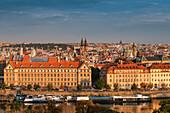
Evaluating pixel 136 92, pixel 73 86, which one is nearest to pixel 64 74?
pixel 73 86

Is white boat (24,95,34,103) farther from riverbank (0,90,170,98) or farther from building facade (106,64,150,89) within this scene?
building facade (106,64,150,89)

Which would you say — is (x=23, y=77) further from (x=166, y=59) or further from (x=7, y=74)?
(x=166, y=59)

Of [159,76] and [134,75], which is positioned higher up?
[134,75]

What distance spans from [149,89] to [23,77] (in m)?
26.7

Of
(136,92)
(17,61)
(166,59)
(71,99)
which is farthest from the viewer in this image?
(166,59)

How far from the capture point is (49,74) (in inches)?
3703

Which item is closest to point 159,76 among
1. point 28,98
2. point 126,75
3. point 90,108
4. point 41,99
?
point 126,75

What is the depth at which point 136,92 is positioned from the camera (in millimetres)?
89125

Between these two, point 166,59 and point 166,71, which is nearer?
point 166,71

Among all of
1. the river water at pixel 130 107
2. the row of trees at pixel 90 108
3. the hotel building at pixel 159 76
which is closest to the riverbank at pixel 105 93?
the river water at pixel 130 107

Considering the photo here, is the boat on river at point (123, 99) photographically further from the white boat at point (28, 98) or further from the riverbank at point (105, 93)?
the white boat at point (28, 98)

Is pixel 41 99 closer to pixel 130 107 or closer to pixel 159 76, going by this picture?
pixel 130 107

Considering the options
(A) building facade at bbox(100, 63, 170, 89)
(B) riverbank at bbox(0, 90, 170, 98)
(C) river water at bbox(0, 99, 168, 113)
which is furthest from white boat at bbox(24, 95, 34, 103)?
(A) building facade at bbox(100, 63, 170, 89)

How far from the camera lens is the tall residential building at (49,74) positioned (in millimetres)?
93562
